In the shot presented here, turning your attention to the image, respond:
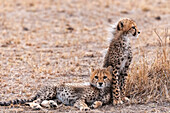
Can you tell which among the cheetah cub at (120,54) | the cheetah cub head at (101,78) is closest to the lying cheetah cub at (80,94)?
the cheetah cub head at (101,78)

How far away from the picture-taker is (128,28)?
5.99 metres

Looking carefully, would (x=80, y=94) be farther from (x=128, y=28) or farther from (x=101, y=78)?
(x=128, y=28)

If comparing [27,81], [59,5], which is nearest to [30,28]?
[59,5]

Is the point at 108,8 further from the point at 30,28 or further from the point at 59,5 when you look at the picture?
the point at 30,28

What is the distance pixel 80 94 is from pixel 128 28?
52.1 inches

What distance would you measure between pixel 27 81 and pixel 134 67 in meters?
2.14

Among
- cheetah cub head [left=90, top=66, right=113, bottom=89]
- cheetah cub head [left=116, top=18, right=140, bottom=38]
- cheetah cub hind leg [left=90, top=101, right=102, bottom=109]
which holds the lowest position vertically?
cheetah cub hind leg [left=90, top=101, right=102, bottom=109]

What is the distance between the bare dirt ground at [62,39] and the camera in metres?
7.07

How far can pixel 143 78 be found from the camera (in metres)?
6.26

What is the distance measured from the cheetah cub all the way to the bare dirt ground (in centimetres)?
32

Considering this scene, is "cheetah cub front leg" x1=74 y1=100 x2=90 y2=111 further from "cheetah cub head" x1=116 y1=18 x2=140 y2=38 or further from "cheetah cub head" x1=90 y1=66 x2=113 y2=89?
"cheetah cub head" x1=116 y1=18 x2=140 y2=38

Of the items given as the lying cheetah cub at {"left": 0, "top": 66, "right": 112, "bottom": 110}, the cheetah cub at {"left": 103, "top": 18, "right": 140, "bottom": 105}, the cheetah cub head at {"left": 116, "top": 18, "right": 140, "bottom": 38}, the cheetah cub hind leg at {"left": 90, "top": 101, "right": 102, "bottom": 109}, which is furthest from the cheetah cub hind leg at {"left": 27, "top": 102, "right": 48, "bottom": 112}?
the cheetah cub head at {"left": 116, "top": 18, "right": 140, "bottom": 38}

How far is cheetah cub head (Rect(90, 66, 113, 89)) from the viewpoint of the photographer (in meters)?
5.64

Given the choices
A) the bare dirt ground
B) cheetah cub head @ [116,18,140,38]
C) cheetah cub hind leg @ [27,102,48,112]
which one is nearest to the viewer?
cheetah cub hind leg @ [27,102,48,112]
